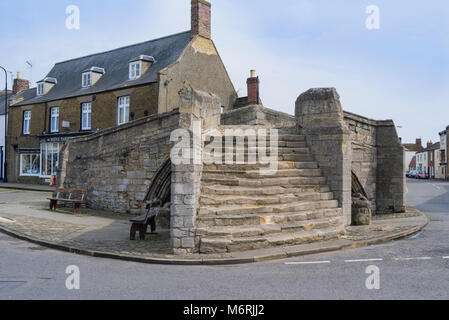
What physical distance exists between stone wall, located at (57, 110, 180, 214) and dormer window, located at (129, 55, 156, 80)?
359 inches

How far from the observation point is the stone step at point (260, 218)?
718 cm

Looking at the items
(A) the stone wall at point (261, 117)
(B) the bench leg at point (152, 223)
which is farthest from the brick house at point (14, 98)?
(B) the bench leg at point (152, 223)

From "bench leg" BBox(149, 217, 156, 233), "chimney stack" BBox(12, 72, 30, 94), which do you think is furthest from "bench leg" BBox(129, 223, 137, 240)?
"chimney stack" BBox(12, 72, 30, 94)

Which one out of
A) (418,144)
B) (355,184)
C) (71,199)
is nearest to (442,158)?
(418,144)

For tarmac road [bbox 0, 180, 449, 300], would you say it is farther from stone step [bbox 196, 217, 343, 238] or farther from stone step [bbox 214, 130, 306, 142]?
stone step [bbox 214, 130, 306, 142]

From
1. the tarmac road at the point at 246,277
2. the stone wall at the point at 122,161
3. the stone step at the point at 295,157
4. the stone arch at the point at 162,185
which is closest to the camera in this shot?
the tarmac road at the point at 246,277

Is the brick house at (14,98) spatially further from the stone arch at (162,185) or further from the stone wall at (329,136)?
the stone wall at (329,136)

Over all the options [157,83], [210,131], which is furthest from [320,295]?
[157,83]

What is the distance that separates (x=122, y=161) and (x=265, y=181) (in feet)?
19.0

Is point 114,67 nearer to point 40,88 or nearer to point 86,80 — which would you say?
point 86,80

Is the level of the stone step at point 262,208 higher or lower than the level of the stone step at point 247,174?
lower

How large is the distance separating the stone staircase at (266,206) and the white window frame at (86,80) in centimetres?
1957

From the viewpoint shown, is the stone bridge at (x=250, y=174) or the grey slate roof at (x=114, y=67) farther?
the grey slate roof at (x=114, y=67)

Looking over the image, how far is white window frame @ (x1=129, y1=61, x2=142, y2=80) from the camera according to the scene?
2355 cm
